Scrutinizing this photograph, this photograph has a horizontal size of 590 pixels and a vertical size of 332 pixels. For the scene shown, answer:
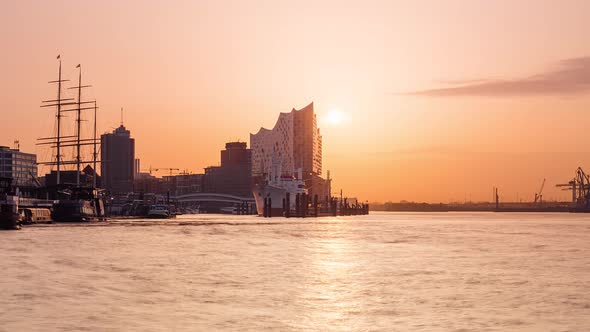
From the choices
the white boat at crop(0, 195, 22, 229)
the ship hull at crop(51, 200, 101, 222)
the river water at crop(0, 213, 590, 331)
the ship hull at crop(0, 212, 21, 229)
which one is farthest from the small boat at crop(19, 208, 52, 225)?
the river water at crop(0, 213, 590, 331)

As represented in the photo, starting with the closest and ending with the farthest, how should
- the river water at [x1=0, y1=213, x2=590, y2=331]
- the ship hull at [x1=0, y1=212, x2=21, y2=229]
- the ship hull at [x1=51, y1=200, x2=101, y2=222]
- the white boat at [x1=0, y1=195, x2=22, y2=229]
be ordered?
the river water at [x1=0, y1=213, x2=590, y2=331], the ship hull at [x1=0, y1=212, x2=21, y2=229], the white boat at [x1=0, y1=195, x2=22, y2=229], the ship hull at [x1=51, y1=200, x2=101, y2=222]

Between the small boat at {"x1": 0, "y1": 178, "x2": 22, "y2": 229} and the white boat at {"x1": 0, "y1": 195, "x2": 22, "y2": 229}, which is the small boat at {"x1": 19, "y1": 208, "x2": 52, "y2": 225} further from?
the white boat at {"x1": 0, "y1": 195, "x2": 22, "y2": 229}

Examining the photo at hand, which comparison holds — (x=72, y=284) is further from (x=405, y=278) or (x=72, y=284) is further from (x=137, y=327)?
(x=405, y=278)

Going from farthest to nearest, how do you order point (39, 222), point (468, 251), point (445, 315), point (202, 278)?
1. point (39, 222)
2. point (468, 251)
3. point (202, 278)
4. point (445, 315)

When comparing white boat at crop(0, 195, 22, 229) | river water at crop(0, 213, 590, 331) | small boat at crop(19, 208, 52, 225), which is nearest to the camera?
river water at crop(0, 213, 590, 331)

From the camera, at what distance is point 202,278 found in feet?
144

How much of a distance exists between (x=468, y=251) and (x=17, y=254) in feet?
129

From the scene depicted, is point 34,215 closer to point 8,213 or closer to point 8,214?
point 8,213

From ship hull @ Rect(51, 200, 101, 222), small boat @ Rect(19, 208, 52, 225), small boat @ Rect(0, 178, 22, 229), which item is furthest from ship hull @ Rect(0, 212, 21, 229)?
ship hull @ Rect(51, 200, 101, 222)

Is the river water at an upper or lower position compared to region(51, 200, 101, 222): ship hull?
lower

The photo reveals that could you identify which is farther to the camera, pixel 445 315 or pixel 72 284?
pixel 72 284

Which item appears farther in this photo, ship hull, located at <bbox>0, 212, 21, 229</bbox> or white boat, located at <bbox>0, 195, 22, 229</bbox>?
white boat, located at <bbox>0, 195, 22, 229</bbox>

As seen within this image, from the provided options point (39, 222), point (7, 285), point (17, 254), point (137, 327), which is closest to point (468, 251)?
point (17, 254)

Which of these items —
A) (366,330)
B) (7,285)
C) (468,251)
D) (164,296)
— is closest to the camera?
(366,330)
